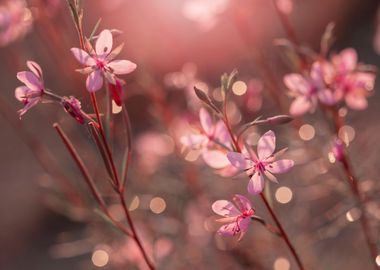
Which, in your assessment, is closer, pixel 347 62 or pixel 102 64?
pixel 102 64

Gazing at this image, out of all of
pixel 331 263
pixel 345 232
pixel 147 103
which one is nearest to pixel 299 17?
pixel 147 103

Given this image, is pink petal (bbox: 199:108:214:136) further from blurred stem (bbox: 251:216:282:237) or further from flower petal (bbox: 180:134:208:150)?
blurred stem (bbox: 251:216:282:237)

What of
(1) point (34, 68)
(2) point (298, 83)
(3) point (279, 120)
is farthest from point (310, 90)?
(1) point (34, 68)

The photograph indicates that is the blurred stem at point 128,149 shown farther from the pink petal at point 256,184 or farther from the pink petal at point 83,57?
the pink petal at point 256,184

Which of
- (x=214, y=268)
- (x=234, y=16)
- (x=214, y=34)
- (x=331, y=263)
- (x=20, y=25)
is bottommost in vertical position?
(x=214, y=34)

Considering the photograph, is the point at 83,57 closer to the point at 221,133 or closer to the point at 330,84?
the point at 221,133

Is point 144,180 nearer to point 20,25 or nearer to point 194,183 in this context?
point 194,183
